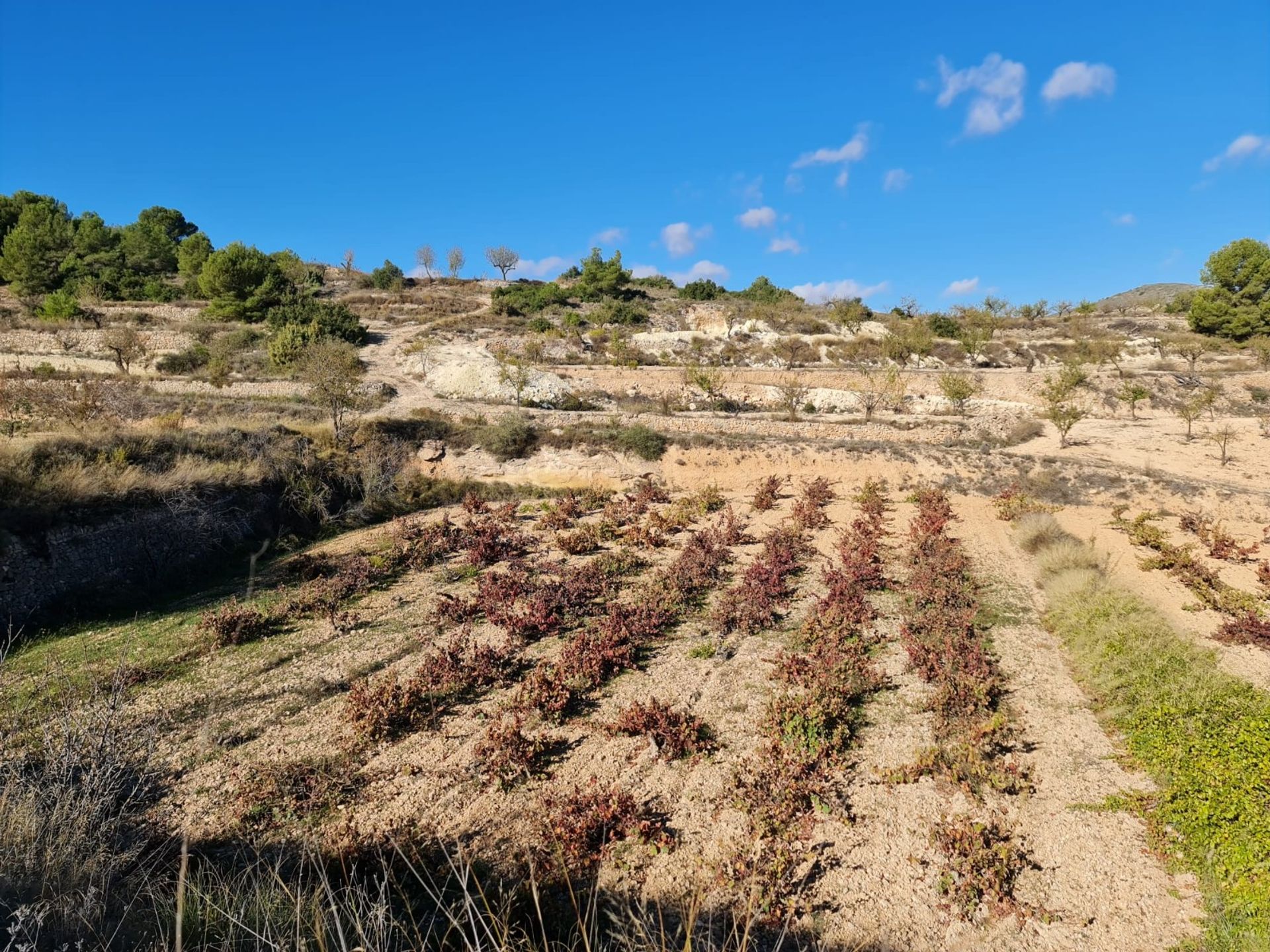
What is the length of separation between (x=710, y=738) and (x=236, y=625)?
830 centimetres

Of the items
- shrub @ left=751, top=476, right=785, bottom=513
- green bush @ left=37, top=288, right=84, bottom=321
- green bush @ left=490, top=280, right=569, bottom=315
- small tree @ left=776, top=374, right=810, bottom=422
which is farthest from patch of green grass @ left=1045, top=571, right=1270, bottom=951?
green bush @ left=37, top=288, right=84, bottom=321

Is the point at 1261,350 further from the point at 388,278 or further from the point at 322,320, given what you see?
the point at 388,278

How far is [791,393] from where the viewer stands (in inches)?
1136

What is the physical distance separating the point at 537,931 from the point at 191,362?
1567 inches

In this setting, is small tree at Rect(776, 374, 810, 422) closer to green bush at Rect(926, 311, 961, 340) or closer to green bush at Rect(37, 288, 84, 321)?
green bush at Rect(926, 311, 961, 340)

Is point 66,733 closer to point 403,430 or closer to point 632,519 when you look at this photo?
point 632,519

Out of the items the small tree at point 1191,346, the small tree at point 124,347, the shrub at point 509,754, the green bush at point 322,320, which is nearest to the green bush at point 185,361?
the small tree at point 124,347

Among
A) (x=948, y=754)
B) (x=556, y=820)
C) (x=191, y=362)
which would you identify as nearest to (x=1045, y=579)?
(x=948, y=754)

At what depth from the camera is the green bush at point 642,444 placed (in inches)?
874

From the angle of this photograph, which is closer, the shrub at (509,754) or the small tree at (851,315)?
the shrub at (509,754)

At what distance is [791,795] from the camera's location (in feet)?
21.7

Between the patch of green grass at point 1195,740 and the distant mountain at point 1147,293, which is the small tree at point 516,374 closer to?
the patch of green grass at point 1195,740

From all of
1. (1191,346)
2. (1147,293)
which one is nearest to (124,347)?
(1191,346)

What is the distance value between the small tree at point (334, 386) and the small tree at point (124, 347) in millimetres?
10970
